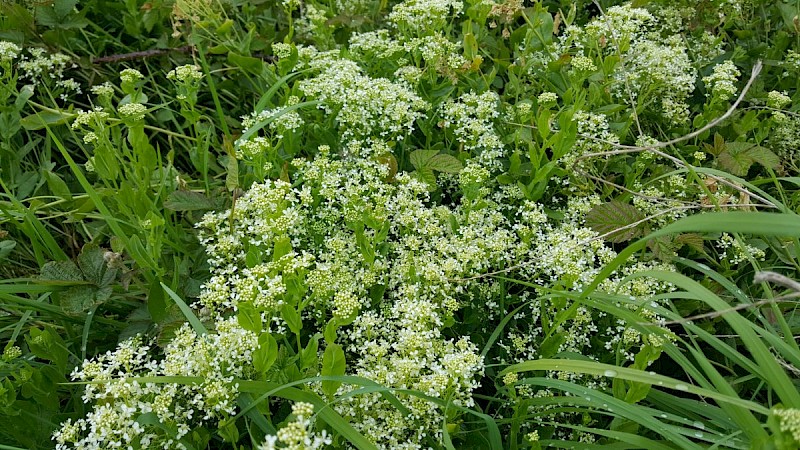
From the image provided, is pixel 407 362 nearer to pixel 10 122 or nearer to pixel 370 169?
pixel 370 169

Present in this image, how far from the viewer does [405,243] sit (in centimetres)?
244

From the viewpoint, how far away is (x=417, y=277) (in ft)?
7.39

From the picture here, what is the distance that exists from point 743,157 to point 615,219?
28.7 inches

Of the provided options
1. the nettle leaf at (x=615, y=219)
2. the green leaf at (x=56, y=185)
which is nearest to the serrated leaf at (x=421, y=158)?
the nettle leaf at (x=615, y=219)

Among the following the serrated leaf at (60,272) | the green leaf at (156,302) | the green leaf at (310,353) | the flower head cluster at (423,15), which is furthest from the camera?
the flower head cluster at (423,15)

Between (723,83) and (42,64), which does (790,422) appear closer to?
(723,83)

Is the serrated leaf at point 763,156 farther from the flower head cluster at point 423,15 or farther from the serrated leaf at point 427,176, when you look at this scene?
Answer: the flower head cluster at point 423,15

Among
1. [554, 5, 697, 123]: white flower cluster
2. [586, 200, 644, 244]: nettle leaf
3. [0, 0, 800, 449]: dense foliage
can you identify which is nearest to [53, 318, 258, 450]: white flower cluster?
Result: [0, 0, 800, 449]: dense foliage

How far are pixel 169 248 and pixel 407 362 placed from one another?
1.21 metres

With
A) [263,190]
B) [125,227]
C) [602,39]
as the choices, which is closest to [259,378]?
[263,190]

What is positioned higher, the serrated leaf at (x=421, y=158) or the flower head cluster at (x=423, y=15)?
the flower head cluster at (x=423, y=15)

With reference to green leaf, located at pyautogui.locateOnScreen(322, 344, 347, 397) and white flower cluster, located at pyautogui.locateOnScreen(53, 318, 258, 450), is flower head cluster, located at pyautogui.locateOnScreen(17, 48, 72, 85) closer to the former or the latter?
white flower cluster, located at pyautogui.locateOnScreen(53, 318, 258, 450)

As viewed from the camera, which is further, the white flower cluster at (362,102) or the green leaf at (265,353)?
the white flower cluster at (362,102)

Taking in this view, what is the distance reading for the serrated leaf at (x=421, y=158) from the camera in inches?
106
